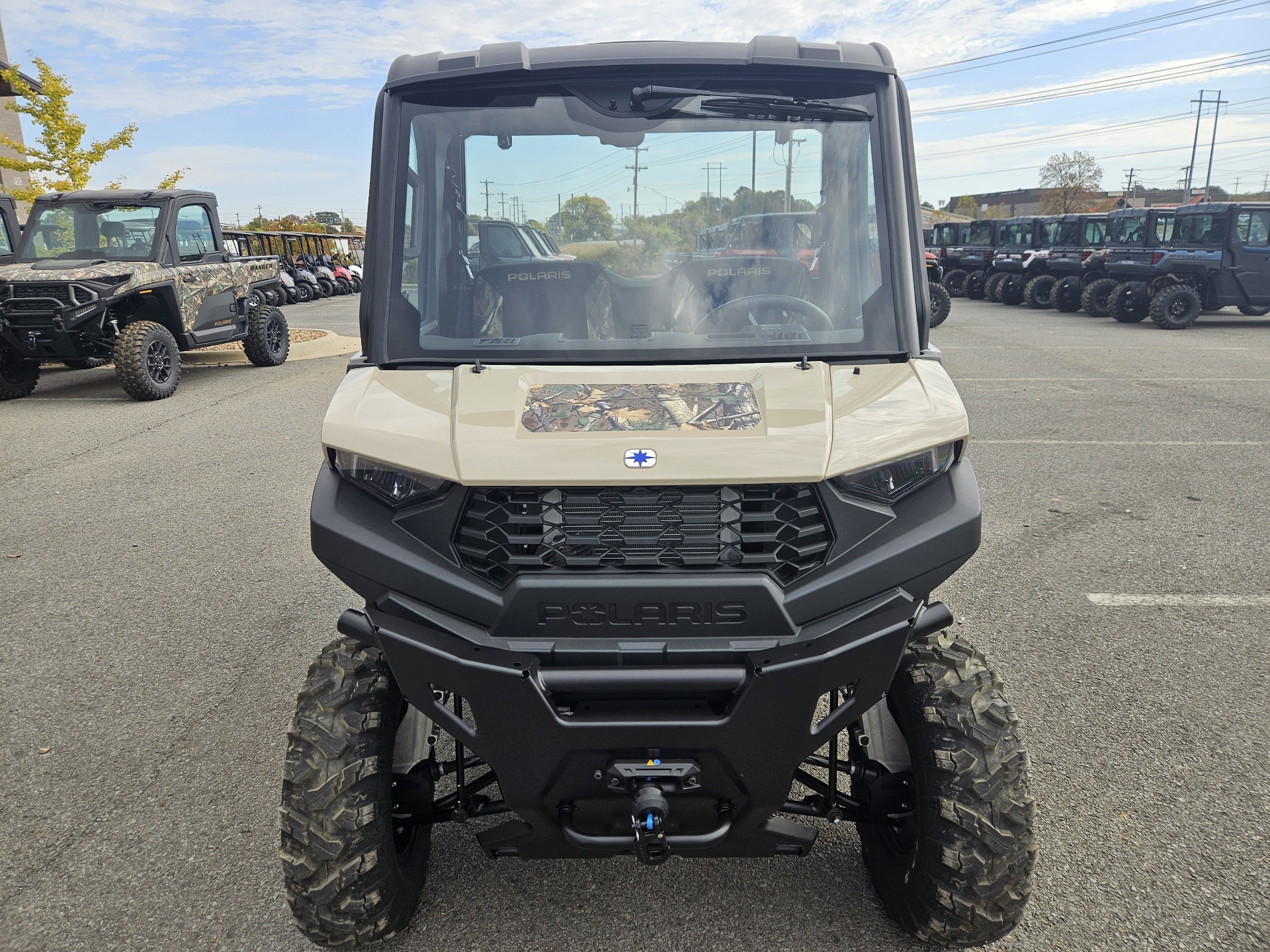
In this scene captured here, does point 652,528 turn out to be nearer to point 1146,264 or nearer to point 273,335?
point 273,335

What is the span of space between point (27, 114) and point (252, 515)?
78.0 ft

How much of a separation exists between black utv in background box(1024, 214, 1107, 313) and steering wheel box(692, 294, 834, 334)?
21859mm

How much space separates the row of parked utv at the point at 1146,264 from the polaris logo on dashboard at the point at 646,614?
19264 mm

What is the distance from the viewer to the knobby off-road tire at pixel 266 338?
13.5 meters

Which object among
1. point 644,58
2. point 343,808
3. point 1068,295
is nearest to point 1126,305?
point 1068,295

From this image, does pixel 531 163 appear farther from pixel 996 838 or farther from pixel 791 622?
pixel 996 838

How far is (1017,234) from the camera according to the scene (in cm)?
2681

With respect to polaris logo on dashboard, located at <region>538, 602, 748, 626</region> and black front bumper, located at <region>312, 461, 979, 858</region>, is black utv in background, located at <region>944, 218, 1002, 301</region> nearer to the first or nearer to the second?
black front bumper, located at <region>312, 461, 979, 858</region>

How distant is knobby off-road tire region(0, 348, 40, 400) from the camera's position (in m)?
11.1

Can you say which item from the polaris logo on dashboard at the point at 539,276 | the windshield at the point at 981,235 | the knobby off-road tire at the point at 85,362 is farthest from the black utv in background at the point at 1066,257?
the polaris logo on dashboard at the point at 539,276

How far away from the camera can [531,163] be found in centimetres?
273

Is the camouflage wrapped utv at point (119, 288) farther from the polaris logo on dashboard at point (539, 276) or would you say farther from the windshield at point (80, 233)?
the polaris logo on dashboard at point (539, 276)

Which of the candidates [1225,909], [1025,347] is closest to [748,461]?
[1225,909]

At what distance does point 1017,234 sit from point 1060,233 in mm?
2611
